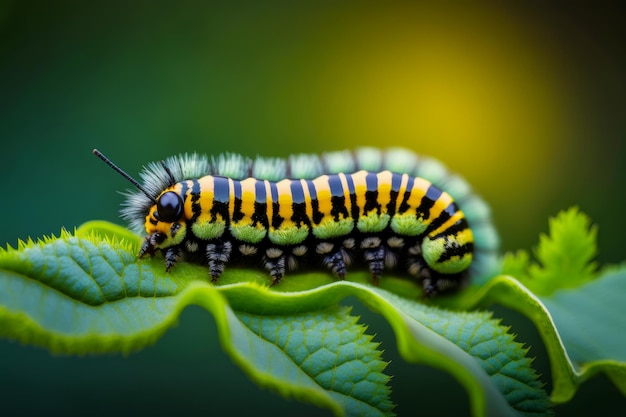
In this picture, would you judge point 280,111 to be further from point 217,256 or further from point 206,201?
point 217,256

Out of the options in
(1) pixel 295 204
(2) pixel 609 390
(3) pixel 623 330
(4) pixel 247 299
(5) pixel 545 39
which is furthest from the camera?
(5) pixel 545 39

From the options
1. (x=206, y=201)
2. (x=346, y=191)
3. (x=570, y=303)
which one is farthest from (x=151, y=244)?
(x=570, y=303)

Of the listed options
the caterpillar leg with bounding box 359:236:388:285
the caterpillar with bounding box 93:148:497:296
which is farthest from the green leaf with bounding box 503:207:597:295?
the caterpillar leg with bounding box 359:236:388:285

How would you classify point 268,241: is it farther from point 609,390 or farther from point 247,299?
point 609,390

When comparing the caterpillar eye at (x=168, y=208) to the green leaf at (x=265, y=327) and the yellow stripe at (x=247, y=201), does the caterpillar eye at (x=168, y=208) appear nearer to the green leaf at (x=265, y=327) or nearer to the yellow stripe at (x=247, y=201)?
the yellow stripe at (x=247, y=201)

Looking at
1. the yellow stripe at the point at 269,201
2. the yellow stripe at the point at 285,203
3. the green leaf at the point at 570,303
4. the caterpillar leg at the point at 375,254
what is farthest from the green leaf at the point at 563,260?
the yellow stripe at the point at 269,201

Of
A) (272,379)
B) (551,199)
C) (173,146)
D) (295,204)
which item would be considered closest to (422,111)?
(551,199)
